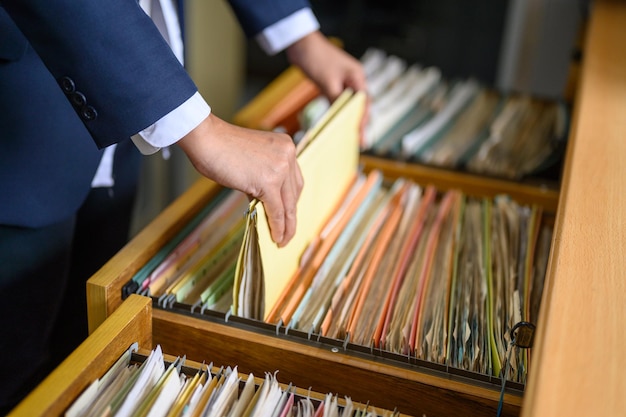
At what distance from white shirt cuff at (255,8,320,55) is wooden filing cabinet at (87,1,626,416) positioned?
0.42 meters

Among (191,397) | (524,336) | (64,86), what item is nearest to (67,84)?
(64,86)

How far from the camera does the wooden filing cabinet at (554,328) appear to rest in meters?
0.61

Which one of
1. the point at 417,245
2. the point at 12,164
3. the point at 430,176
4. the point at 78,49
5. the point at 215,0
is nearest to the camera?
the point at 78,49

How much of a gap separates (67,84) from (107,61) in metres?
0.06

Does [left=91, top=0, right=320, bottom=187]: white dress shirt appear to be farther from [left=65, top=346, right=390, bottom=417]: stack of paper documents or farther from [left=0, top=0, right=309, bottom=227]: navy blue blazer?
[left=65, top=346, right=390, bottom=417]: stack of paper documents

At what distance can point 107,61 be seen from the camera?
2.80 ft

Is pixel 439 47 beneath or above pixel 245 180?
above

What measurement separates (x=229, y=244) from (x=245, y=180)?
217mm

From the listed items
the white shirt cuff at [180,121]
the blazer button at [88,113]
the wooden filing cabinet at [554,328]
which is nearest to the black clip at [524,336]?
the wooden filing cabinet at [554,328]

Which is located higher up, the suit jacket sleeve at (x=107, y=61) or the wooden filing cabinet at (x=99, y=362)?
the suit jacket sleeve at (x=107, y=61)

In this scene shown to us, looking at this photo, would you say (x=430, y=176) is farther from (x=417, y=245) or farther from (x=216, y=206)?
(x=216, y=206)

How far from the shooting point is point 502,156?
151 cm

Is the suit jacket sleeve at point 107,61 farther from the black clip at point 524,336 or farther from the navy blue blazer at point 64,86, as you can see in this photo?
the black clip at point 524,336

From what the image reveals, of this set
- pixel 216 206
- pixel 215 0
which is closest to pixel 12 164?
pixel 216 206
